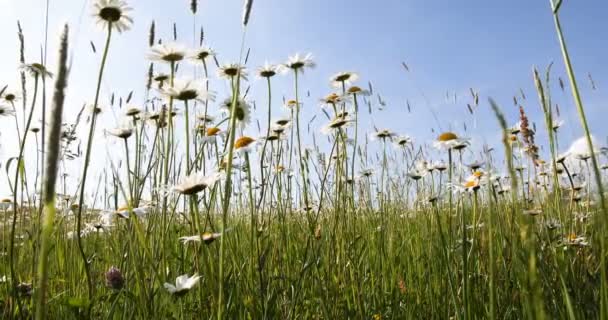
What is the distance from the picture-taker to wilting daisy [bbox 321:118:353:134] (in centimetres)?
223

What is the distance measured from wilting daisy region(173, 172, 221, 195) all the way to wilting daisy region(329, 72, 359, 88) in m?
1.64

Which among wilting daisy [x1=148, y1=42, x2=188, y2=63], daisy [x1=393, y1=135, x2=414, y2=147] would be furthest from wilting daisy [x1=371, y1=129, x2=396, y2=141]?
wilting daisy [x1=148, y1=42, x2=188, y2=63]

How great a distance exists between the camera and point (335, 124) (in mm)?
2252

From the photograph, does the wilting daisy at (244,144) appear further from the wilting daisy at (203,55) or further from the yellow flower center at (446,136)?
the yellow flower center at (446,136)

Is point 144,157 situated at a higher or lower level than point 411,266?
higher

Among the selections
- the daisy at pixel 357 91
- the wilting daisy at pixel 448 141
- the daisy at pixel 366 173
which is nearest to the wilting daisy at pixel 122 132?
the daisy at pixel 357 91

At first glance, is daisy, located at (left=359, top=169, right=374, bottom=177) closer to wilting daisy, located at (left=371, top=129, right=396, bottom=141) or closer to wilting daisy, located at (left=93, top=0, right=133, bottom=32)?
wilting daisy, located at (left=371, top=129, right=396, bottom=141)

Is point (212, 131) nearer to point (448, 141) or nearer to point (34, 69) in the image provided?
point (34, 69)

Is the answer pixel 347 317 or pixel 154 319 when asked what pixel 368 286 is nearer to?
pixel 347 317

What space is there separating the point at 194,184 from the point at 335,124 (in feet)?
3.53

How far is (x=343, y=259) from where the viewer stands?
182 centimetres

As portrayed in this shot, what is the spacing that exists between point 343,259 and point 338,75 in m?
1.35

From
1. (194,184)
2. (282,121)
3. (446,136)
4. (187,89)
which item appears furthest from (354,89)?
(194,184)

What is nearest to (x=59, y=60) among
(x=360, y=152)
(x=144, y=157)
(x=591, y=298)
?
(x=591, y=298)
